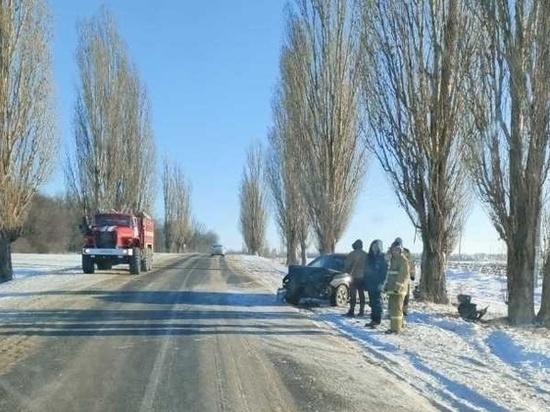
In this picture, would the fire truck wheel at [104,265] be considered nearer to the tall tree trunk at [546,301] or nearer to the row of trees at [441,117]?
the row of trees at [441,117]

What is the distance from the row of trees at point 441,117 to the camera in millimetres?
14297

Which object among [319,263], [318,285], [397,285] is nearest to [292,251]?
[319,263]

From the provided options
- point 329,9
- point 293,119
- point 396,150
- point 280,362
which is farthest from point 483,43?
point 293,119

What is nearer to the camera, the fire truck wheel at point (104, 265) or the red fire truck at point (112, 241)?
the red fire truck at point (112, 241)

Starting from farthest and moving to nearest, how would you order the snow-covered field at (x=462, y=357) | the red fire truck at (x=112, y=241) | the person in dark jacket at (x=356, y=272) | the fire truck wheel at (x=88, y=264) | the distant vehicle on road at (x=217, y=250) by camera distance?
the distant vehicle on road at (x=217, y=250) < the fire truck wheel at (x=88, y=264) < the red fire truck at (x=112, y=241) < the person in dark jacket at (x=356, y=272) < the snow-covered field at (x=462, y=357)

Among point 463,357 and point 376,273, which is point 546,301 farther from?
point 463,357

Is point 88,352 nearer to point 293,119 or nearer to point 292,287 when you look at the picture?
point 292,287

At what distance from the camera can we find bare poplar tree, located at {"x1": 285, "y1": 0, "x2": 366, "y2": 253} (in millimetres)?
29578

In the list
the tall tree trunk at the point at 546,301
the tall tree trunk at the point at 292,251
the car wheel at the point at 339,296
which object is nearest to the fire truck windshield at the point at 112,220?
the car wheel at the point at 339,296

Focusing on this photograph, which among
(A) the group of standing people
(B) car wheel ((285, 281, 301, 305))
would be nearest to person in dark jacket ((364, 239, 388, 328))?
(A) the group of standing people

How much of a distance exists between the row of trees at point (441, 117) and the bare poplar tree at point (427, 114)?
29mm

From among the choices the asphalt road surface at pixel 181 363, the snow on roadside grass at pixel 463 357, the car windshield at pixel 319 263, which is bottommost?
the snow on roadside grass at pixel 463 357

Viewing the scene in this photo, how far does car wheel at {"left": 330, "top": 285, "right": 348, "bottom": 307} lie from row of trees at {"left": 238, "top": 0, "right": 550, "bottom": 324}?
2.55 m

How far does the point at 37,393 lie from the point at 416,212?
13510 millimetres
